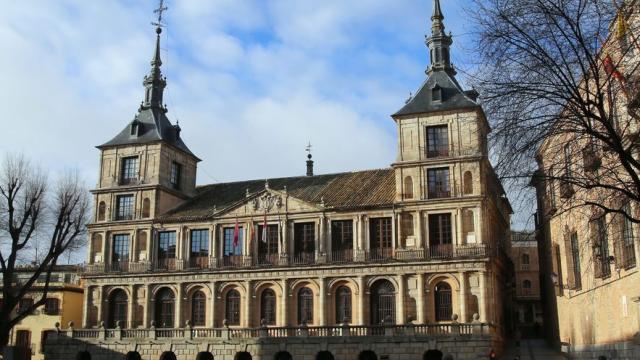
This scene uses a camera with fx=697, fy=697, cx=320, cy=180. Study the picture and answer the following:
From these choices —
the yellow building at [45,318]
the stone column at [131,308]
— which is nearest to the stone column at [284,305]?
the stone column at [131,308]

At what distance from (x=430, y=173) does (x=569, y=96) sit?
95.3ft

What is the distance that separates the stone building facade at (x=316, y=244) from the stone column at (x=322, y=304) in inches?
2.7

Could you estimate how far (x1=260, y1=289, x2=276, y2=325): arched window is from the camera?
143 ft

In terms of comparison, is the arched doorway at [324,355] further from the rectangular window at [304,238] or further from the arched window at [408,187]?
the arched window at [408,187]

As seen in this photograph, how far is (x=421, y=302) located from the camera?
39938mm

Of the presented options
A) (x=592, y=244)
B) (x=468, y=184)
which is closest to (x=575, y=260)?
(x=468, y=184)

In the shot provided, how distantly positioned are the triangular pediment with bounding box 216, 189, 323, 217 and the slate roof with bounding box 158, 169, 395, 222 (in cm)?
33

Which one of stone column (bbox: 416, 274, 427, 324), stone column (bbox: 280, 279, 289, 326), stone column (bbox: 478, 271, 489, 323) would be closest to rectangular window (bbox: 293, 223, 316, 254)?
stone column (bbox: 280, 279, 289, 326)

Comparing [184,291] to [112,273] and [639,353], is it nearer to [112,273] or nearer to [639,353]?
[112,273]

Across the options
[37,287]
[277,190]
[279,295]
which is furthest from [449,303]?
[37,287]

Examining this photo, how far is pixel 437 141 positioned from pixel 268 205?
11.5 metres

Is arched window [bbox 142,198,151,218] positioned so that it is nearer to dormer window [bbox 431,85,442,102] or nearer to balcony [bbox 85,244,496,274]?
balcony [bbox 85,244,496,274]

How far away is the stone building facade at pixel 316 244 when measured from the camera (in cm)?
4012

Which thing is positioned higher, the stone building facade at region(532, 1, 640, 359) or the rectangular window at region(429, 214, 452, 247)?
the rectangular window at region(429, 214, 452, 247)
